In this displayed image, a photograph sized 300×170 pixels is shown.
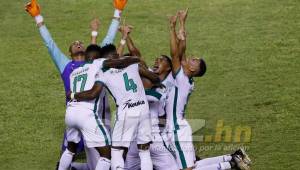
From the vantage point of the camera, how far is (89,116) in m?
13.6

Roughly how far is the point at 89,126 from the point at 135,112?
79 cm

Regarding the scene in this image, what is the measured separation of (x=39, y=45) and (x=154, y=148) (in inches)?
299

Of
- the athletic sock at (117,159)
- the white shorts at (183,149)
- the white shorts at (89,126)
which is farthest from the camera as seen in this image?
the white shorts at (183,149)

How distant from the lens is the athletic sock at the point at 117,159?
13.3m

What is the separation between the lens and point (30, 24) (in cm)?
2175

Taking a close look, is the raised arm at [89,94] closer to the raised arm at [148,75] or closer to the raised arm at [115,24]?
the raised arm at [148,75]

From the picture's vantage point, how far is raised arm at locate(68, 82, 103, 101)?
13.6 m

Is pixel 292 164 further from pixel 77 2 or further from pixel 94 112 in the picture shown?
pixel 77 2

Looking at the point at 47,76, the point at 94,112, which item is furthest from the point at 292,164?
the point at 47,76

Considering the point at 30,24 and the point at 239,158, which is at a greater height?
the point at 30,24

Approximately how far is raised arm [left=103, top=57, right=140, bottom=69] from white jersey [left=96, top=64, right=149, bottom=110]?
0.06 metres

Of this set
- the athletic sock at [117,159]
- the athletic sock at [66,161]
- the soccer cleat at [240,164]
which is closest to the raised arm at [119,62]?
the athletic sock at [117,159]

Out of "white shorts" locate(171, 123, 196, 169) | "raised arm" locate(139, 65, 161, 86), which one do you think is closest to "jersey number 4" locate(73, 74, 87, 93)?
"raised arm" locate(139, 65, 161, 86)

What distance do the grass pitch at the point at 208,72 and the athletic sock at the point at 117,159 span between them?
2.35m
